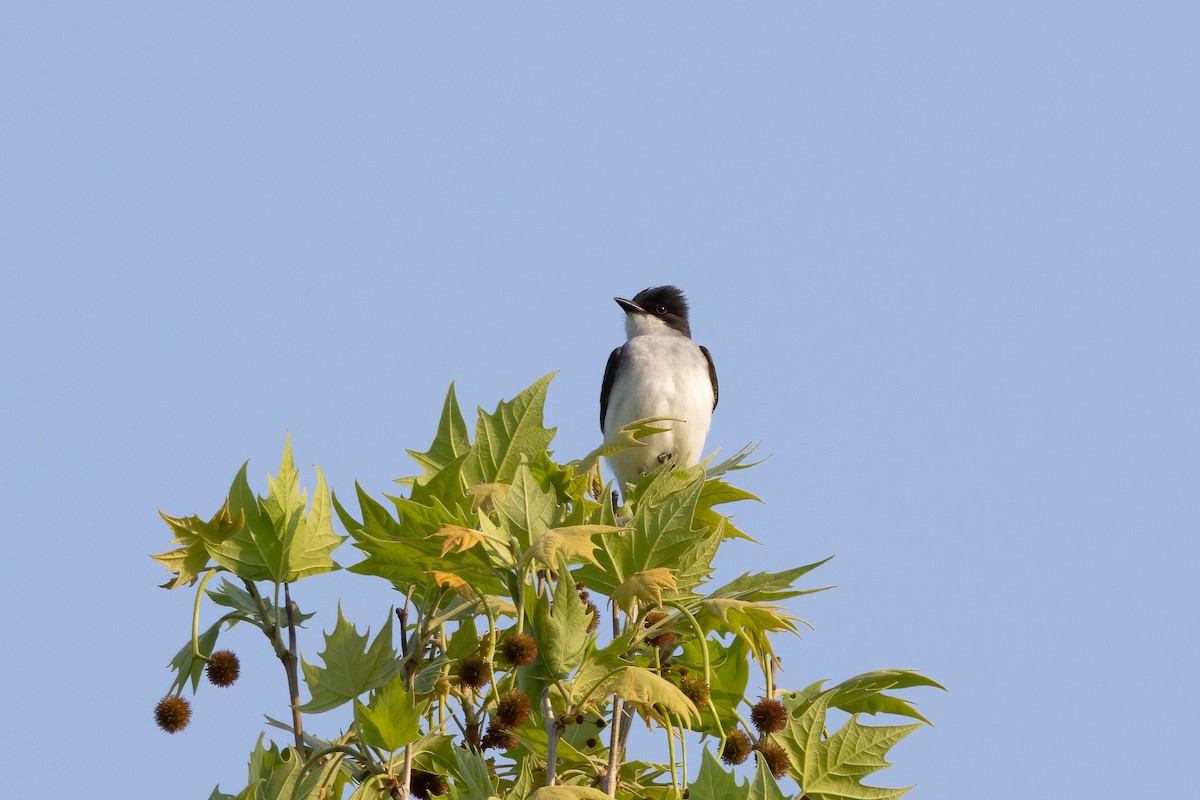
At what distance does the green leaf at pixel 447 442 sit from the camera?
184 inches

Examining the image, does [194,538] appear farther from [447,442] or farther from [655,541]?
[655,541]

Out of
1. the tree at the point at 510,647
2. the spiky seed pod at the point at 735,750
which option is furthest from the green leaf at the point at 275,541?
the spiky seed pod at the point at 735,750

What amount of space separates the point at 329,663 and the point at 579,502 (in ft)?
2.98

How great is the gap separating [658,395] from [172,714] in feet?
18.6

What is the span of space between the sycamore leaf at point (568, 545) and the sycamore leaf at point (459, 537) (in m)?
0.16

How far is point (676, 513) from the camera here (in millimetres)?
4164

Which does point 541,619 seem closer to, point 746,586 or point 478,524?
point 478,524

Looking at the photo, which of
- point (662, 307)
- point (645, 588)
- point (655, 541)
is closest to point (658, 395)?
point (662, 307)

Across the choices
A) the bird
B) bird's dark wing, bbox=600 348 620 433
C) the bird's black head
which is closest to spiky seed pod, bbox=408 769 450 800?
the bird

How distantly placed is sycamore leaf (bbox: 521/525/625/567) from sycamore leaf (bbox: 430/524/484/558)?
16 centimetres

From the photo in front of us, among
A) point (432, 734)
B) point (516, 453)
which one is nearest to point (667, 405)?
point (516, 453)

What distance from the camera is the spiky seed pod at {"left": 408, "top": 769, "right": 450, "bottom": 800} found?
13.9 feet

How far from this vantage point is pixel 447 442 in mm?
4688

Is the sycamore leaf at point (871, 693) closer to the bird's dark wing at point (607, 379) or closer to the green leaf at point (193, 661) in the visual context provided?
the green leaf at point (193, 661)
